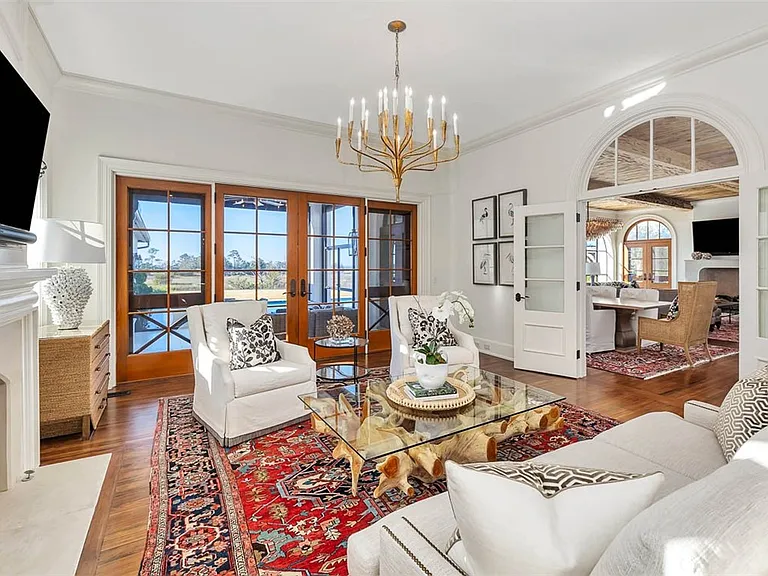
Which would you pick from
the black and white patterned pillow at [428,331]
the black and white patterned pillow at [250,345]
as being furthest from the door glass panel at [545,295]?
the black and white patterned pillow at [250,345]

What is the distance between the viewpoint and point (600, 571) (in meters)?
0.68

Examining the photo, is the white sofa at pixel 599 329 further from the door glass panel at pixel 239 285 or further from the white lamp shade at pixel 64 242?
the white lamp shade at pixel 64 242

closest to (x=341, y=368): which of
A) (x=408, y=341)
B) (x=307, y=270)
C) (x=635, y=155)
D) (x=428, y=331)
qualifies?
(x=408, y=341)

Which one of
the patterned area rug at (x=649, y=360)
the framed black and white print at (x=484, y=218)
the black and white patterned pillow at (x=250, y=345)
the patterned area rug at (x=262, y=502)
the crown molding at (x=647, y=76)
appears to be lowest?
the patterned area rug at (x=262, y=502)

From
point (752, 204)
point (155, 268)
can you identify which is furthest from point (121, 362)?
point (752, 204)

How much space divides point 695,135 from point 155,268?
5.27 meters

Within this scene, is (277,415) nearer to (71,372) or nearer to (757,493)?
(71,372)

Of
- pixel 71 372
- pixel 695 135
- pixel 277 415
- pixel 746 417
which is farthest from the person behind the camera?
pixel 695 135

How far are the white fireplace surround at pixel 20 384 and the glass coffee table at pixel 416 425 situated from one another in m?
1.58

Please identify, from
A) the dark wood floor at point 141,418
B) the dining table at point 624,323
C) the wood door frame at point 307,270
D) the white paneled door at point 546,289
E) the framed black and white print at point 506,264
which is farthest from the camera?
the dining table at point 624,323

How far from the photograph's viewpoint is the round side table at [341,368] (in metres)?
4.02

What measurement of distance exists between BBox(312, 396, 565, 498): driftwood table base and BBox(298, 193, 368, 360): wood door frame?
108 inches

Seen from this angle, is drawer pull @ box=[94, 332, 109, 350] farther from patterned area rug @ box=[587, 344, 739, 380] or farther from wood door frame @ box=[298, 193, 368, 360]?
patterned area rug @ box=[587, 344, 739, 380]

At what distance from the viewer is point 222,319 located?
3.36 meters
